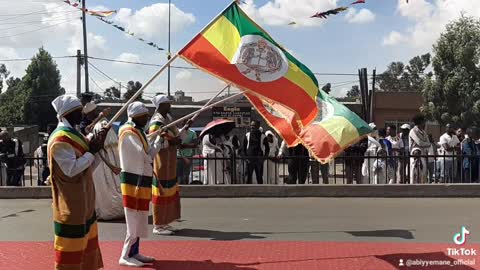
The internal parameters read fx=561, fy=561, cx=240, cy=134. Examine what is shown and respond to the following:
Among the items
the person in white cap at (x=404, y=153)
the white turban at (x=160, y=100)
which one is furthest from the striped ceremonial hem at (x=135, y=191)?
the person in white cap at (x=404, y=153)

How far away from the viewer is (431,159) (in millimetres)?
13031

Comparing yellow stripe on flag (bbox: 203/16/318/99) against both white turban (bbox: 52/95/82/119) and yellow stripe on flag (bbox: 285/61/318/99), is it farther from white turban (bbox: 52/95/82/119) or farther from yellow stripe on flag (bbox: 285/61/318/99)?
white turban (bbox: 52/95/82/119)

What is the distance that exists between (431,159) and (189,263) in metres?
8.31

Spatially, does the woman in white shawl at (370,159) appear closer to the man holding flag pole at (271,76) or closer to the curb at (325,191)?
the curb at (325,191)

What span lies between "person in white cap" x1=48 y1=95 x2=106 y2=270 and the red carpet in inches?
59.2

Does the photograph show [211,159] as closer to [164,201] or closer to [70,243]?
[164,201]

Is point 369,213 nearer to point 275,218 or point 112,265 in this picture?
point 275,218

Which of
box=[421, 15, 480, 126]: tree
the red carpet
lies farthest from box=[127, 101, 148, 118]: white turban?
box=[421, 15, 480, 126]: tree

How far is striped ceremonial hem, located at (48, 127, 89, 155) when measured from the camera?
4.82 meters

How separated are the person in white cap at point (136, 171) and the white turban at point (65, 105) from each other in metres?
1.58

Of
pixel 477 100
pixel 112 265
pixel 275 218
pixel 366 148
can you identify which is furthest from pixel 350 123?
pixel 477 100

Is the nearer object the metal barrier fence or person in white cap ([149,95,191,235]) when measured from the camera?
person in white cap ([149,95,191,235])

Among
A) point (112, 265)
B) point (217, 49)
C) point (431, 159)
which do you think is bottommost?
point (112, 265)

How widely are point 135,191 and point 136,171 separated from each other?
24 centimetres
